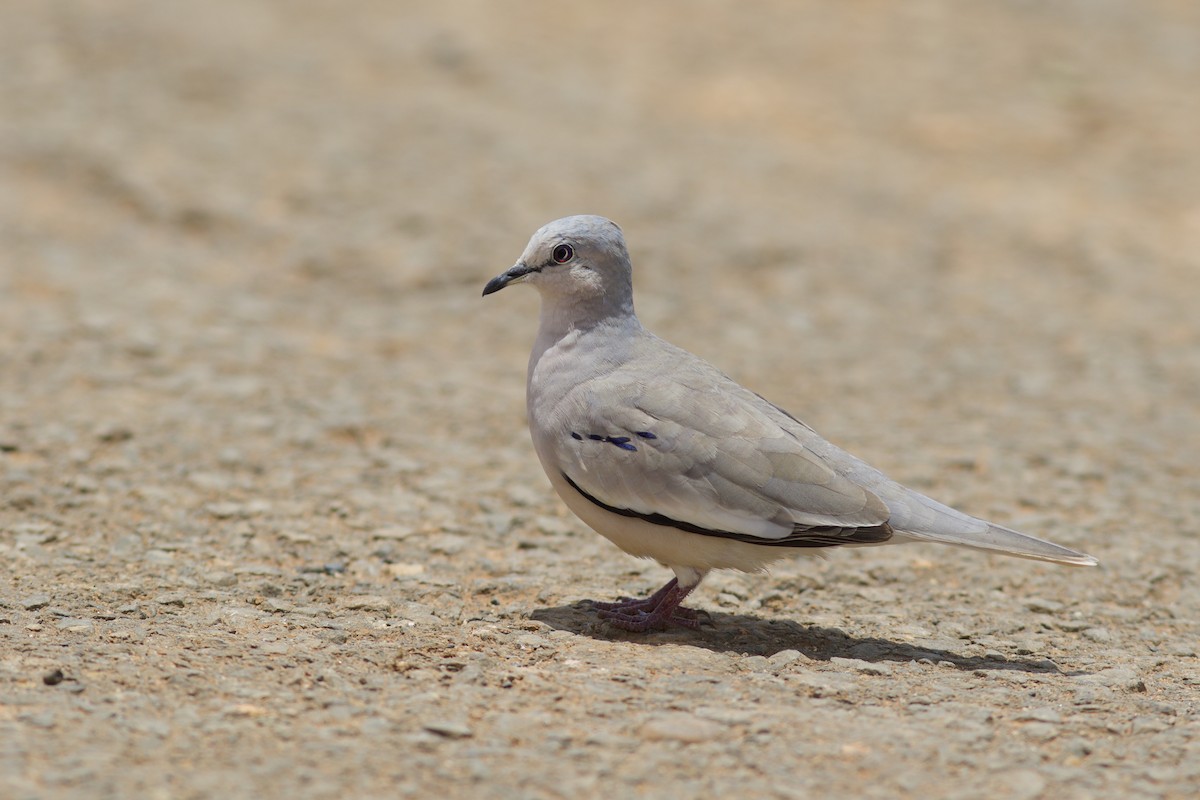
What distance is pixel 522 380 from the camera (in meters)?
8.12

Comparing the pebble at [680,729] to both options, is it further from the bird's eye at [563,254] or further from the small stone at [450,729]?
the bird's eye at [563,254]

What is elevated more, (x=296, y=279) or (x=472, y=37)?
(x=472, y=37)

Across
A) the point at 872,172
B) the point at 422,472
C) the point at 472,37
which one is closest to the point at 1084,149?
the point at 872,172

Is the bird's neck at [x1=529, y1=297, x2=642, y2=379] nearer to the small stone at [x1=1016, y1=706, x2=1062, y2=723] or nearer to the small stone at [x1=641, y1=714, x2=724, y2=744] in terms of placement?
the small stone at [x1=641, y1=714, x2=724, y2=744]

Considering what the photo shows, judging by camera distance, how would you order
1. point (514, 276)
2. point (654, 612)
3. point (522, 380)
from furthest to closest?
1. point (522, 380)
2. point (514, 276)
3. point (654, 612)

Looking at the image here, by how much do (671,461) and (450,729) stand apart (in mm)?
1323

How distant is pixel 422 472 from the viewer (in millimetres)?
6637

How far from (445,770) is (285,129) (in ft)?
27.5

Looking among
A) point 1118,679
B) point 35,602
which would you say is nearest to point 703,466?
point 1118,679

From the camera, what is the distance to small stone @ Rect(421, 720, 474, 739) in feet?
12.4

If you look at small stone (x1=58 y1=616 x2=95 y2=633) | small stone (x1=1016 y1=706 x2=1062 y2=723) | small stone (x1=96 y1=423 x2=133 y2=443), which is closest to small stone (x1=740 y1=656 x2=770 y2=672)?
small stone (x1=1016 y1=706 x2=1062 y2=723)

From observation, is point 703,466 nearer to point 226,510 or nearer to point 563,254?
point 563,254

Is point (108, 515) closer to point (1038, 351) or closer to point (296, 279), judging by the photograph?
point (296, 279)

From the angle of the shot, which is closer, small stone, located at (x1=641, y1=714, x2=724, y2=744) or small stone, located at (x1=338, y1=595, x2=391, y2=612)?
small stone, located at (x1=641, y1=714, x2=724, y2=744)
